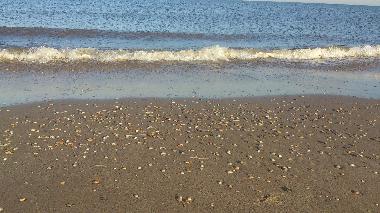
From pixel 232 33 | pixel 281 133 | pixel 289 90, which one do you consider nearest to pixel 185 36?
pixel 232 33

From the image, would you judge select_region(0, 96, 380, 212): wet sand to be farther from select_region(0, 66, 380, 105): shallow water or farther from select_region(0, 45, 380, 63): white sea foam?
select_region(0, 45, 380, 63): white sea foam

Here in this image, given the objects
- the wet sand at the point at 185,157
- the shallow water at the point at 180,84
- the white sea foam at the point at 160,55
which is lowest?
the white sea foam at the point at 160,55

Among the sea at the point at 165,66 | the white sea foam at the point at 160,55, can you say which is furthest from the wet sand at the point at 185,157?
the white sea foam at the point at 160,55

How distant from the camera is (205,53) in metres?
25.9

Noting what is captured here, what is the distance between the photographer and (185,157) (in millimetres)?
10273

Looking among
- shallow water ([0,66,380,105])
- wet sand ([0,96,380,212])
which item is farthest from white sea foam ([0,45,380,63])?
wet sand ([0,96,380,212])

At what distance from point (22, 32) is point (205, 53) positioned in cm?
1392

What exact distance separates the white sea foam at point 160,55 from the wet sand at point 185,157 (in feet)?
30.1

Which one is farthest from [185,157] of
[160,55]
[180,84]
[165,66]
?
[160,55]

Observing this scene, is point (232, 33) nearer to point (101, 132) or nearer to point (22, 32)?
point (22, 32)

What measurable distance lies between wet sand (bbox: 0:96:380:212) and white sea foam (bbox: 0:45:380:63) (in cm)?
919

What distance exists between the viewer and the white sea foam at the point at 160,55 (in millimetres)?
22969

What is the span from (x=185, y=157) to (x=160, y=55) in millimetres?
15136

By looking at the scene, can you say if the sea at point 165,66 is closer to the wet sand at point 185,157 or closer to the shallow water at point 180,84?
the shallow water at point 180,84
